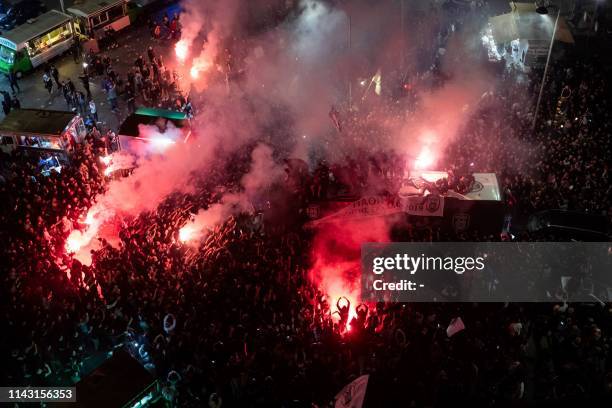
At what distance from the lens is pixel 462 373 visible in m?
8.92

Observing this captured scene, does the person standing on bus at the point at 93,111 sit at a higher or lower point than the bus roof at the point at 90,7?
lower

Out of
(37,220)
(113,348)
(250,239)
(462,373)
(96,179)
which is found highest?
(96,179)

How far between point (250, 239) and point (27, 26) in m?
13.9

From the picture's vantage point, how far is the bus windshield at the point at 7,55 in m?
19.0

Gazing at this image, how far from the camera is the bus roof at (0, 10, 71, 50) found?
1892 centimetres

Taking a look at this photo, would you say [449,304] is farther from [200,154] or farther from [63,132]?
[63,132]

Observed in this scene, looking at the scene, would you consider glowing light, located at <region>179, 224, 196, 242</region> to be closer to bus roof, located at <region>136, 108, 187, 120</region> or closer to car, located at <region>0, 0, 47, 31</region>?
bus roof, located at <region>136, 108, 187, 120</region>

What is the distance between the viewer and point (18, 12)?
22.6m

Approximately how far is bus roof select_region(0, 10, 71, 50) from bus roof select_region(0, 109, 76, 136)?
491 cm

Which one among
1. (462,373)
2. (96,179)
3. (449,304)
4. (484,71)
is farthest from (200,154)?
(484,71)

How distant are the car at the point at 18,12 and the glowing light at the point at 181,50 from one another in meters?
6.92

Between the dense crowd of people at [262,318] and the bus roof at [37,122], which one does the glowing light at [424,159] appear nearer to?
the dense crowd of people at [262,318]

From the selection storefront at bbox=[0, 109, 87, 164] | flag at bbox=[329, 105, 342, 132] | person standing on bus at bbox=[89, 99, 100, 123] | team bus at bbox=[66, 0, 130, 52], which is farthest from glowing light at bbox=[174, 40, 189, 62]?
flag at bbox=[329, 105, 342, 132]

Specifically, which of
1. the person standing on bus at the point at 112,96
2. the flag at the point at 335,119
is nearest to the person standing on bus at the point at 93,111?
the person standing on bus at the point at 112,96
